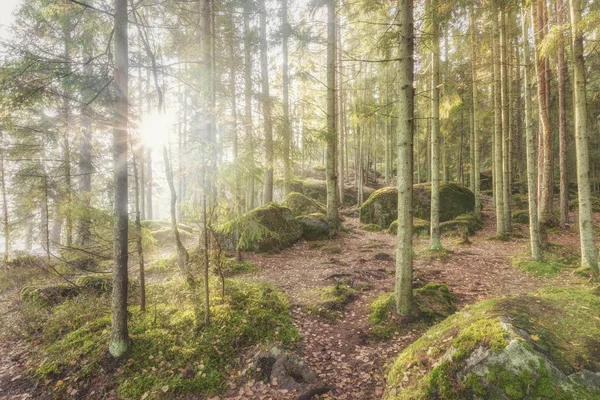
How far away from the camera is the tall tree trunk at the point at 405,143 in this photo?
5180mm

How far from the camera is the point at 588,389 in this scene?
2.40 m

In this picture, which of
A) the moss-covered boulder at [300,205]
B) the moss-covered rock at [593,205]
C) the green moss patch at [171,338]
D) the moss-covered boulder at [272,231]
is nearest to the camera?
the green moss patch at [171,338]

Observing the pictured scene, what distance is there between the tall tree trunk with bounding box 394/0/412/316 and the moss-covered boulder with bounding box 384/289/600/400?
154 cm

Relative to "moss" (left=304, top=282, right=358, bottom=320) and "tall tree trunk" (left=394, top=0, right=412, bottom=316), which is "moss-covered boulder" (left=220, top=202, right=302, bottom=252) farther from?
"tall tree trunk" (left=394, top=0, right=412, bottom=316)

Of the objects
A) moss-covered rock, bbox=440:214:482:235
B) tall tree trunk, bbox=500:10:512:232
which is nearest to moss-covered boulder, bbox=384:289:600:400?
tall tree trunk, bbox=500:10:512:232

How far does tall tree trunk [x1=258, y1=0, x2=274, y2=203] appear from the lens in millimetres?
9602

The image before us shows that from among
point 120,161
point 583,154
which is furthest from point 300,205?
point 120,161

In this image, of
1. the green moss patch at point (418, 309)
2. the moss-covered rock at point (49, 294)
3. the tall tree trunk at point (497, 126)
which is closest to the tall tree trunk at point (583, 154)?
the tall tree trunk at point (497, 126)

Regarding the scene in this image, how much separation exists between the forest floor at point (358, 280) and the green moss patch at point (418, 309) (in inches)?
5.7

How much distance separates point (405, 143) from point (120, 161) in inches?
193

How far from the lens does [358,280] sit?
757 cm

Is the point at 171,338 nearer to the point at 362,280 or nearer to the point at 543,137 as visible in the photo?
the point at 362,280

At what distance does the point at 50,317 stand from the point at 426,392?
7.65 m

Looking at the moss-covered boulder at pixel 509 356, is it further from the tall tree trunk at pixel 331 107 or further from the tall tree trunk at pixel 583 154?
the tall tree trunk at pixel 331 107
